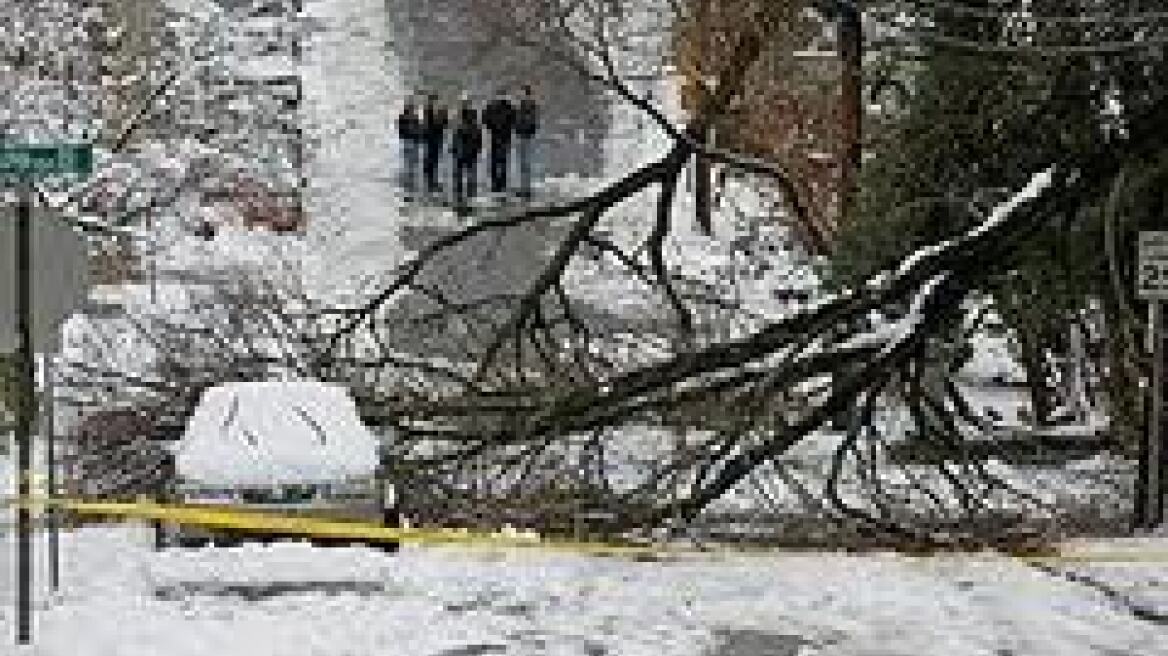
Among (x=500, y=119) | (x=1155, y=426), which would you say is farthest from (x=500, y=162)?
(x=1155, y=426)

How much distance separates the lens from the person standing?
31.5 meters

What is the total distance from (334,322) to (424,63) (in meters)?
18.3

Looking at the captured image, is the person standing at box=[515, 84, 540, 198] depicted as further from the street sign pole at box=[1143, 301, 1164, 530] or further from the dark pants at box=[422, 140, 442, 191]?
the street sign pole at box=[1143, 301, 1164, 530]

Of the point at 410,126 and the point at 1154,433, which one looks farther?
the point at 410,126

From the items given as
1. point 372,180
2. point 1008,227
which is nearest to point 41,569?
point 1008,227

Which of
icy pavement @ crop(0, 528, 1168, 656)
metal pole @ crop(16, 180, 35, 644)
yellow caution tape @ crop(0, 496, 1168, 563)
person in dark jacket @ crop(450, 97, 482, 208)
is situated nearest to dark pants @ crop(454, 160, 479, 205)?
person in dark jacket @ crop(450, 97, 482, 208)

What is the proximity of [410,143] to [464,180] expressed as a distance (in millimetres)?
1815

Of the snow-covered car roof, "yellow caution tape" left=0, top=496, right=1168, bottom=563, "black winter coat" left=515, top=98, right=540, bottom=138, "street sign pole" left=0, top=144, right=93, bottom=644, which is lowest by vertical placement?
"yellow caution tape" left=0, top=496, right=1168, bottom=563

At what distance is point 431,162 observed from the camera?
106 ft

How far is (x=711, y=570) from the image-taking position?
14469mm

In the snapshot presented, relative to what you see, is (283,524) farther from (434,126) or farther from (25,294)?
(434,126)

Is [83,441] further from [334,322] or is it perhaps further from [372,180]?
[372,180]

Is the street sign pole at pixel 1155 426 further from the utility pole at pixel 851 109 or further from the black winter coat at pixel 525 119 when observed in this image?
the black winter coat at pixel 525 119

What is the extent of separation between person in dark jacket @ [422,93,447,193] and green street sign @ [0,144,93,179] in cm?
1977
